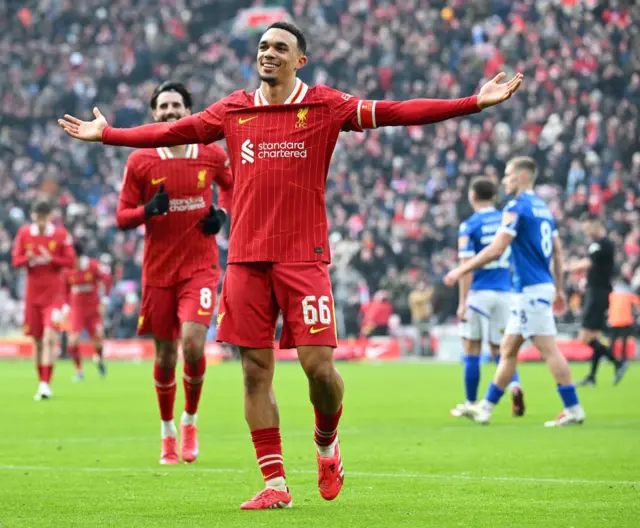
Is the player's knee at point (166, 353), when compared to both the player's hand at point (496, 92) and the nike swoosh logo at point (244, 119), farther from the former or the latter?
the player's hand at point (496, 92)

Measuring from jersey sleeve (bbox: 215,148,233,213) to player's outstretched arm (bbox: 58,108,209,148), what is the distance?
115 inches

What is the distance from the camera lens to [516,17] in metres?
34.6

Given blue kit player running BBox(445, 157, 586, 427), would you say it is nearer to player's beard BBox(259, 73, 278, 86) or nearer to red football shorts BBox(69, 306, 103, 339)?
player's beard BBox(259, 73, 278, 86)

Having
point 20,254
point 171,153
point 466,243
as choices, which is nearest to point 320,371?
point 171,153

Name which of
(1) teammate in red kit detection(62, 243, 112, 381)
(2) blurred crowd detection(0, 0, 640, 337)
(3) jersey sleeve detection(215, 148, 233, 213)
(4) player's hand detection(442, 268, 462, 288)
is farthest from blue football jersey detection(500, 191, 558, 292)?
(2) blurred crowd detection(0, 0, 640, 337)

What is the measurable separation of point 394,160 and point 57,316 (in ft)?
57.6

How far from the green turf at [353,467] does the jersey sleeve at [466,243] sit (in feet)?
6.11

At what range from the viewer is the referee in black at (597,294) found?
19719 mm

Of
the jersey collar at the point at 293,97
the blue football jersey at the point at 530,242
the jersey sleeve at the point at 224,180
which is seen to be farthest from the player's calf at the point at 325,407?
the blue football jersey at the point at 530,242

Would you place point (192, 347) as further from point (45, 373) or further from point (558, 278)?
point (45, 373)

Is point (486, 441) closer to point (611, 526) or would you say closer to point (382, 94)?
point (611, 526)

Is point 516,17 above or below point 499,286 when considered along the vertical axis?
above

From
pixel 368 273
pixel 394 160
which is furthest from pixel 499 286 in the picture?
pixel 394 160

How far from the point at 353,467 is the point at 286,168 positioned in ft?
9.88
